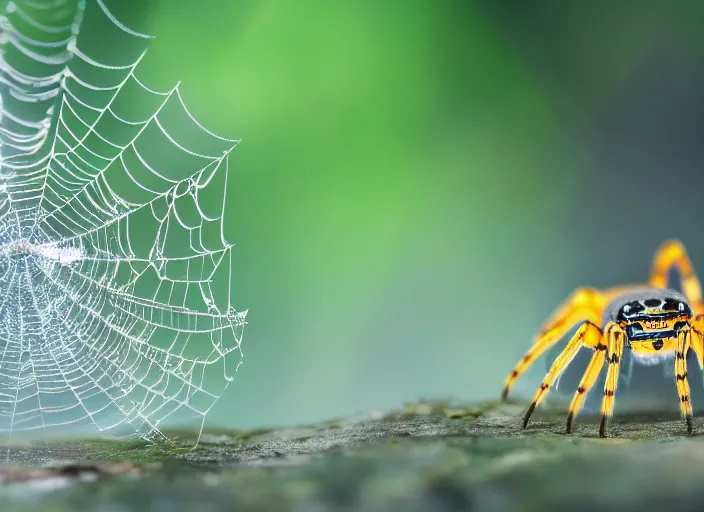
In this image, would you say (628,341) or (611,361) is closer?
(611,361)

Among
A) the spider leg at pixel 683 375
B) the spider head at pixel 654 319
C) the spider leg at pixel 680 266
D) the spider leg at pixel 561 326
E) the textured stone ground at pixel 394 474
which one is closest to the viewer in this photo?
the textured stone ground at pixel 394 474

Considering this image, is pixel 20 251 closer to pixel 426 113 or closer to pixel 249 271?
pixel 249 271

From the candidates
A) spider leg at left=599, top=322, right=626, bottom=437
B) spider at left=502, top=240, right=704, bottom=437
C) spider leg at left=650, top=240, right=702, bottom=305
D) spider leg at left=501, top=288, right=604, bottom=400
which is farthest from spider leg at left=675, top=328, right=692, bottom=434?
spider leg at left=650, top=240, right=702, bottom=305

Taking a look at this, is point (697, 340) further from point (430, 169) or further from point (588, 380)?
point (430, 169)

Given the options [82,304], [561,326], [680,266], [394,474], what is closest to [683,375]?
[561,326]

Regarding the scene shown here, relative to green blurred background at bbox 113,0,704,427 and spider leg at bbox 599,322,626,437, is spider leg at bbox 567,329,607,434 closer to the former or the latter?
spider leg at bbox 599,322,626,437

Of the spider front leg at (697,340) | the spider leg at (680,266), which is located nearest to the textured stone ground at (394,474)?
the spider front leg at (697,340)

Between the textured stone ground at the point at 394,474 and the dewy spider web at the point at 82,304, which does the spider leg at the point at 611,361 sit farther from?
the dewy spider web at the point at 82,304
